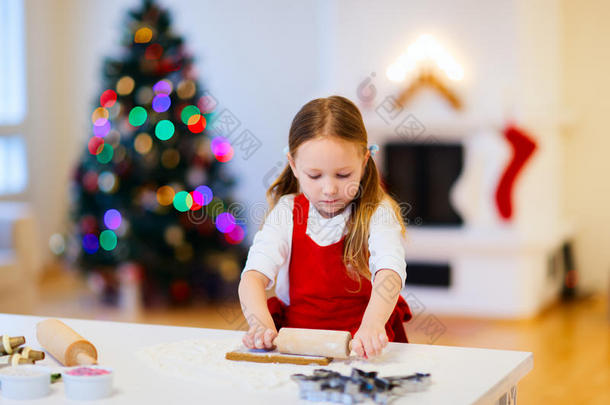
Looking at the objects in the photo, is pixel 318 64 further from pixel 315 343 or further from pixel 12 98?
pixel 315 343

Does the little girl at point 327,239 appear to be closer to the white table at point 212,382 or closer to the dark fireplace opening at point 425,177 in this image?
the white table at point 212,382

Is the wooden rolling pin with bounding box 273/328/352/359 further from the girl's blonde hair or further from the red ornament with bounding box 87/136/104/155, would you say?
the red ornament with bounding box 87/136/104/155

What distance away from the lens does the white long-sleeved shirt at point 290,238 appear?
154 cm

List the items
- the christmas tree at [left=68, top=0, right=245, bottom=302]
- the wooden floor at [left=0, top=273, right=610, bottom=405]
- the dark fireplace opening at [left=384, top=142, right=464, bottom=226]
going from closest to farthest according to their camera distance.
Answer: the wooden floor at [left=0, top=273, right=610, bottom=405] → the christmas tree at [left=68, top=0, right=245, bottom=302] → the dark fireplace opening at [left=384, top=142, right=464, bottom=226]

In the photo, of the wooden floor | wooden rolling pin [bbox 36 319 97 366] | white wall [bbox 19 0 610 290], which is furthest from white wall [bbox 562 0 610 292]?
wooden rolling pin [bbox 36 319 97 366]

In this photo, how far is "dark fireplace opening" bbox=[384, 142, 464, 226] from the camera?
4.70 metres

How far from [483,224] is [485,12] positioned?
3.92 feet

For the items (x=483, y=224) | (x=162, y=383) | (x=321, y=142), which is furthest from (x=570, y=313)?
(x=162, y=383)

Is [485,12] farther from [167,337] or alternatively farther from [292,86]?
[167,337]

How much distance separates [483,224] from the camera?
455cm

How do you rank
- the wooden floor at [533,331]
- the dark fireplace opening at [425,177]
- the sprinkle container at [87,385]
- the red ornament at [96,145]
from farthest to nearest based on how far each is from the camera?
the dark fireplace opening at [425,177]
the red ornament at [96,145]
the wooden floor at [533,331]
the sprinkle container at [87,385]

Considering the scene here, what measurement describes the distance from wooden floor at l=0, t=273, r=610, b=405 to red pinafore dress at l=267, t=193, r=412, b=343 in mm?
1488

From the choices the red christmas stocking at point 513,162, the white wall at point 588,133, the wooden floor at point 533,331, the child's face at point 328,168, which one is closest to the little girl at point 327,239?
the child's face at point 328,168

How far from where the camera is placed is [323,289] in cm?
163
